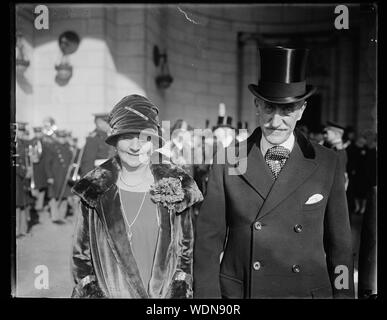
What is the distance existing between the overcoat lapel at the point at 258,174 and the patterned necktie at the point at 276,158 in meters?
0.06

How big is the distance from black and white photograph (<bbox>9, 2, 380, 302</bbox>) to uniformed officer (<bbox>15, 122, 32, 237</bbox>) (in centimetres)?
2

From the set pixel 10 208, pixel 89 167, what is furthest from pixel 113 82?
pixel 10 208

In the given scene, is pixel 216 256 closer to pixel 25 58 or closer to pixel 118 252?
pixel 118 252

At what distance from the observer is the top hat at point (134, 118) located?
2.36 m

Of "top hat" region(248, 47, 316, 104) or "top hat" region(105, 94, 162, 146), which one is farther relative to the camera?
"top hat" region(105, 94, 162, 146)

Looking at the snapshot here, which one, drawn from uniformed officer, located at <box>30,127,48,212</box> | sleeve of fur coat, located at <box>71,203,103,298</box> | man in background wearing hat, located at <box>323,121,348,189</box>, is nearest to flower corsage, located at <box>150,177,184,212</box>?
sleeve of fur coat, located at <box>71,203,103,298</box>

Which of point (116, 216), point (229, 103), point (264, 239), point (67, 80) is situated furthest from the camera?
point (229, 103)

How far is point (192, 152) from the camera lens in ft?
8.66

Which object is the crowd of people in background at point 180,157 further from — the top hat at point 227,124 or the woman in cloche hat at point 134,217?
the woman in cloche hat at point 134,217

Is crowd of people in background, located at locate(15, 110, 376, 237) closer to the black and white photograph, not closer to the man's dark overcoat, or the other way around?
the black and white photograph

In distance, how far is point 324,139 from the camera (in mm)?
2635

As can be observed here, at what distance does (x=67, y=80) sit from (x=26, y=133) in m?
0.49

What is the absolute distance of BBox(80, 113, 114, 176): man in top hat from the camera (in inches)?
97.2

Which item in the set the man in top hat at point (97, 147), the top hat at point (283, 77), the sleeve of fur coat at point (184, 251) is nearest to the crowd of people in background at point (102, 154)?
the man in top hat at point (97, 147)
